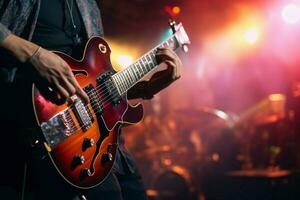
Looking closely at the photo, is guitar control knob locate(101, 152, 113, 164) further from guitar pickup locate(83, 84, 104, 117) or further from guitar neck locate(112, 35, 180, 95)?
guitar neck locate(112, 35, 180, 95)

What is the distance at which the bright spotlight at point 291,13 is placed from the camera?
8747 millimetres

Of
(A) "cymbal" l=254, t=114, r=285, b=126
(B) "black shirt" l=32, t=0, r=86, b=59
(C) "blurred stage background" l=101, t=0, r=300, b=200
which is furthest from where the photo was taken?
(A) "cymbal" l=254, t=114, r=285, b=126

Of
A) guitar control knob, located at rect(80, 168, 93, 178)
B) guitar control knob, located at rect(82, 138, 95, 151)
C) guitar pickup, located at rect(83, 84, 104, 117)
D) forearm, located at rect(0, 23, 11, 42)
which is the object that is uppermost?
forearm, located at rect(0, 23, 11, 42)

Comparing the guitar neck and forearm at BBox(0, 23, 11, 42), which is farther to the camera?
the guitar neck

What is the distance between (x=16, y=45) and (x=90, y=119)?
0.48m

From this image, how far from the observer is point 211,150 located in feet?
24.0

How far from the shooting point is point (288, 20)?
9.42 meters

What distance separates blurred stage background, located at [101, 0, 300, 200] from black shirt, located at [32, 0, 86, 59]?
191 cm

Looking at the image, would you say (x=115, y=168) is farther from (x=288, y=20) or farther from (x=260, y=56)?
(x=260, y=56)

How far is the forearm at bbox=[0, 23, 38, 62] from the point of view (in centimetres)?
176

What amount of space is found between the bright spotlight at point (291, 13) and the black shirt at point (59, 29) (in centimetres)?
721

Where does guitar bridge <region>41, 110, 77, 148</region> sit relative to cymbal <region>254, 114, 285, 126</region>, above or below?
below

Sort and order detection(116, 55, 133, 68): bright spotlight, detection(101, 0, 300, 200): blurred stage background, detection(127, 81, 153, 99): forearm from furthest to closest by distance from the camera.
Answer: detection(116, 55, 133, 68): bright spotlight, detection(101, 0, 300, 200): blurred stage background, detection(127, 81, 153, 99): forearm

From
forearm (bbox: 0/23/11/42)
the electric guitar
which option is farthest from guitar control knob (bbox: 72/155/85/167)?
forearm (bbox: 0/23/11/42)
